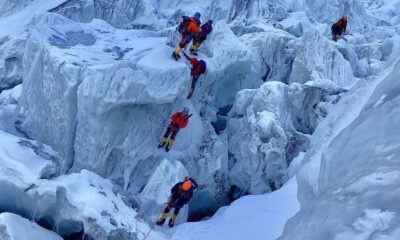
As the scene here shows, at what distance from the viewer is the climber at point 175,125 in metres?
8.95

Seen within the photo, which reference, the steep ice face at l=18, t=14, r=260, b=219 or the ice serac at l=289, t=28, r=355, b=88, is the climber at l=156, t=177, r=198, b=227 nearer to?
the steep ice face at l=18, t=14, r=260, b=219

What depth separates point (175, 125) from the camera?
29.7ft

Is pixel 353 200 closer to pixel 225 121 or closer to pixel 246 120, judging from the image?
pixel 246 120

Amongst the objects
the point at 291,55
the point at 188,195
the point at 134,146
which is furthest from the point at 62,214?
the point at 291,55

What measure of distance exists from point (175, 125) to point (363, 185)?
6.35m

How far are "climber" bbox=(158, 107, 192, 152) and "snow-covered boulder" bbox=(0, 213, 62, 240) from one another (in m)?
3.99

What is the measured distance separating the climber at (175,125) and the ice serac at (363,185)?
16.2 ft

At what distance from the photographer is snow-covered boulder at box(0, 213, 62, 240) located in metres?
5.09

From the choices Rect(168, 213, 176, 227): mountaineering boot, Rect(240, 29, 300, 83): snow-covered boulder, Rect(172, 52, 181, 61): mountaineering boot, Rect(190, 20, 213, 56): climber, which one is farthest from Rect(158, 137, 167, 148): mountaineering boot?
Rect(240, 29, 300, 83): snow-covered boulder

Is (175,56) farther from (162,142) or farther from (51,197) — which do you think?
(51,197)

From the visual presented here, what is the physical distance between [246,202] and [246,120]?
10.9 feet

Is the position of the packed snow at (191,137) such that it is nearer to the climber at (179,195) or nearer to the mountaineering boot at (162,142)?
the mountaineering boot at (162,142)

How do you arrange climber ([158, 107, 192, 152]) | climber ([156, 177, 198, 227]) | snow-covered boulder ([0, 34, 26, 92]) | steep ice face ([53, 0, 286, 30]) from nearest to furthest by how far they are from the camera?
climber ([156, 177, 198, 227]) < climber ([158, 107, 192, 152]) < snow-covered boulder ([0, 34, 26, 92]) < steep ice face ([53, 0, 286, 30])

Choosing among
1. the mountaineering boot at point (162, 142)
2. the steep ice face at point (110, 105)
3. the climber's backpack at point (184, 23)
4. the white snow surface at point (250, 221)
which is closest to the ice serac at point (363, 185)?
the white snow surface at point (250, 221)
